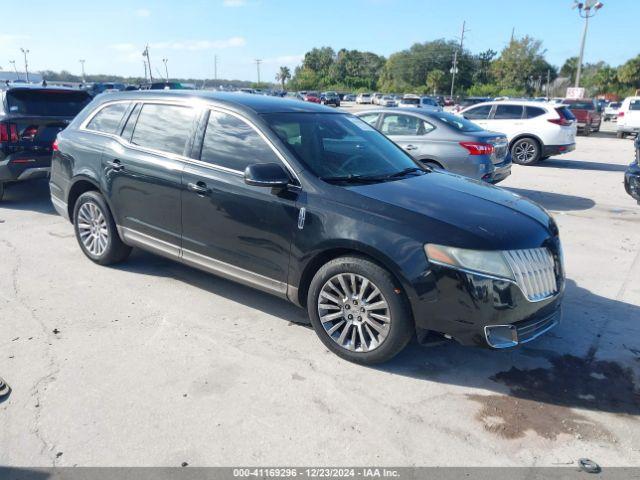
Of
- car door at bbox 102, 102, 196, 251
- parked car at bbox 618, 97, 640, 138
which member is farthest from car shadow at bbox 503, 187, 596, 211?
parked car at bbox 618, 97, 640, 138

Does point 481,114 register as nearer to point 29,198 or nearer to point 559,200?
point 559,200

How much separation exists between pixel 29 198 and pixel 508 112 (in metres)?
11.7

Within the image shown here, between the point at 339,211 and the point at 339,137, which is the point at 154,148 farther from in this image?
the point at 339,211

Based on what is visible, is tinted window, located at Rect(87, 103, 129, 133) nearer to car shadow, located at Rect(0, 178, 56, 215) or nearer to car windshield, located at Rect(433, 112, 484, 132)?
car shadow, located at Rect(0, 178, 56, 215)

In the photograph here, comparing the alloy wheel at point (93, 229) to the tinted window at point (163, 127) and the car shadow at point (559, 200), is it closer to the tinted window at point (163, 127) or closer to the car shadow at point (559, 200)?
the tinted window at point (163, 127)

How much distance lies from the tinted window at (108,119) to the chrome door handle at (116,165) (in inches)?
14.6

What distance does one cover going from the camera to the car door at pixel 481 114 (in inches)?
579

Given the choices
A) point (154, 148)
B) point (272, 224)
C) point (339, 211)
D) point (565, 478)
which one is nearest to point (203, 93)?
point (154, 148)

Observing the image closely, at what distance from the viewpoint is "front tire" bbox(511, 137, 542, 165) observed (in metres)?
13.9

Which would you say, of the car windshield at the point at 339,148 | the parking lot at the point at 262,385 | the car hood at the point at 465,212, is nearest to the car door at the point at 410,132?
the car windshield at the point at 339,148

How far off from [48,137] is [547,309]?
7.47 metres

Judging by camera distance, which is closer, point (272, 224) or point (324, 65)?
point (272, 224)

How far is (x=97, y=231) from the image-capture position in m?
5.44

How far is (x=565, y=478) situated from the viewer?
2.69m
